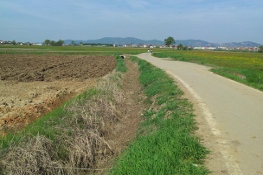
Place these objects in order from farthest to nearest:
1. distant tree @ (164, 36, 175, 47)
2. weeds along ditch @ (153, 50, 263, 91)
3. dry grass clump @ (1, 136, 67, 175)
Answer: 1. distant tree @ (164, 36, 175, 47)
2. weeds along ditch @ (153, 50, 263, 91)
3. dry grass clump @ (1, 136, 67, 175)

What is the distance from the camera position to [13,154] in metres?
5.20

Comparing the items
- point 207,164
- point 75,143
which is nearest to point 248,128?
point 207,164

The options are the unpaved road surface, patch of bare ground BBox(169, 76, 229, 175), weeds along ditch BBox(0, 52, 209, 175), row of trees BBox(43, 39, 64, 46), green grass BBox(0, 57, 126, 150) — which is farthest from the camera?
row of trees BBox(43, 39, 64, 46)

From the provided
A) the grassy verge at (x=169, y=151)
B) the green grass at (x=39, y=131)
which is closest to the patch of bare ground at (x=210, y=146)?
the grassy verge at (x=169, y=151)

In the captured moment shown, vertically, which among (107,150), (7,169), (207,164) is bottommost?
(107,150)

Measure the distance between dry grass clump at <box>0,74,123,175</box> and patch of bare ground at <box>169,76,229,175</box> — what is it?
239cm

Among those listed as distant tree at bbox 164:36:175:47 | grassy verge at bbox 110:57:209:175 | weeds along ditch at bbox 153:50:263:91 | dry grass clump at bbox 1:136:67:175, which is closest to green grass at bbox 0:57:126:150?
dry grass clump at bbox 1:136:67:175

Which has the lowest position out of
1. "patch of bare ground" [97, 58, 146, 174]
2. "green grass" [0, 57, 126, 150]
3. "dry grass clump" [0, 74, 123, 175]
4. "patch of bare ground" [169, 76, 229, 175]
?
"patch of bare ground" [97, 58, 146, 174]

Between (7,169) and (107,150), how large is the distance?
8.62 feet

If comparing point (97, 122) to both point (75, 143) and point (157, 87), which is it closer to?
point (75, 143)

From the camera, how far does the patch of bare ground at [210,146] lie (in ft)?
14.0

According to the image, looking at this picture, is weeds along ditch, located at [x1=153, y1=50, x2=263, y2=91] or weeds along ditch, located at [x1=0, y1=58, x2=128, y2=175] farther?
weeds along ditch, located at [x1=153, y1=50, x2=263, y2=91]

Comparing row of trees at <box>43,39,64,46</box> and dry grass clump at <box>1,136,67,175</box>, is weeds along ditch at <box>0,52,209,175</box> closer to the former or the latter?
dry grass clump at <box>1,136,67,175</box>

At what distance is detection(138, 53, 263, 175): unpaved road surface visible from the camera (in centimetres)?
446
